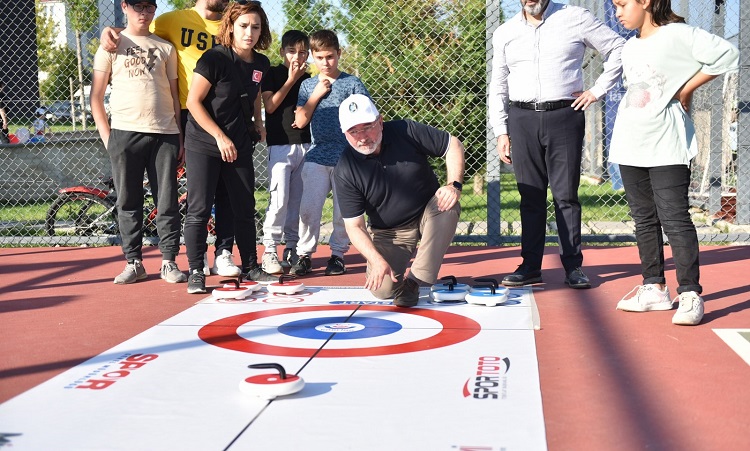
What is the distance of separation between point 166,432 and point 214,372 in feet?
2.54

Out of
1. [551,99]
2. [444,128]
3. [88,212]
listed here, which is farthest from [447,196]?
[444,128]

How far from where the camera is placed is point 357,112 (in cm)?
461

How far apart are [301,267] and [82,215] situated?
11.2ft

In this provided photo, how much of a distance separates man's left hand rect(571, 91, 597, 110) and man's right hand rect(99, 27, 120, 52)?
3.13 metres

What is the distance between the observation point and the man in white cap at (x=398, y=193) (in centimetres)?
482

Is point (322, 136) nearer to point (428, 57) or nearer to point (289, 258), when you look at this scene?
point (289, 258)

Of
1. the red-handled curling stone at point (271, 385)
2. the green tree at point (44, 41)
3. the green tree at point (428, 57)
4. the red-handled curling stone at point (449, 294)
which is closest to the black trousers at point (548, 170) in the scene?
the red-handled curling stone at point (449, 294)

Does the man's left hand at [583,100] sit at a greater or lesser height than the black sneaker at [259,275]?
greater

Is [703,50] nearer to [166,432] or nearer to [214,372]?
[214,372]

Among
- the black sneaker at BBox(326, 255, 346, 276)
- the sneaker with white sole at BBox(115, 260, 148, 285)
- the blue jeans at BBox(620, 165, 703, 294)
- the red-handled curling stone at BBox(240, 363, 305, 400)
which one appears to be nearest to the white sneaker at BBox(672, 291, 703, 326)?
the blue jeans at BBox(620, 165, 703, 294)

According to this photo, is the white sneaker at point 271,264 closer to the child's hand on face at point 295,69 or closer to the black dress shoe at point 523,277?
the child's hand on face at point 295,69

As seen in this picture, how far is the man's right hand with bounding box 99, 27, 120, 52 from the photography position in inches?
228

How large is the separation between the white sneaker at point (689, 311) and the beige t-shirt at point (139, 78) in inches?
144

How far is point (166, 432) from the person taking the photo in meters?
2.98
